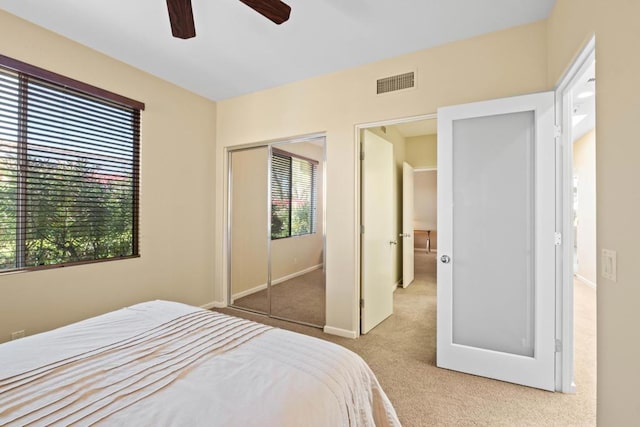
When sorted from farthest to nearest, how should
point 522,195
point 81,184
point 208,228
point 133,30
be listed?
point 208,228 → point 81,184 → point 133,30 → point 522,195

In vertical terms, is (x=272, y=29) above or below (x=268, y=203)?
above

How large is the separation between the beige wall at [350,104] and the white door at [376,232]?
138mm

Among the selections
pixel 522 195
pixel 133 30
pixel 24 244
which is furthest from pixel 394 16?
pixel 24 244

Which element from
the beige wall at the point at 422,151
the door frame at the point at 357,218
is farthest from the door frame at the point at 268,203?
the beige wall at the point at 422,151

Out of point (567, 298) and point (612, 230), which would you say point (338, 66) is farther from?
point (567, 298)

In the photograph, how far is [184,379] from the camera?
107 cm

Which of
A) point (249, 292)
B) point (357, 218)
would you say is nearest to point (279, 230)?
point (249, 292)

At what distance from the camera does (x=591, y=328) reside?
3.04m

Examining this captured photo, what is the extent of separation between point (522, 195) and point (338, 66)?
6.78 feet

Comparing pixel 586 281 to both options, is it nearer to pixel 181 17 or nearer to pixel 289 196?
pixel 289 196

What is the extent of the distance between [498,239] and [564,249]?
1.29 feet

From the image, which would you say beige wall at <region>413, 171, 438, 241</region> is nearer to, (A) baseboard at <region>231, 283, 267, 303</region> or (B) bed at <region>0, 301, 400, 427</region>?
(A) baseboard at <region>231, 283, 267, 303</region>

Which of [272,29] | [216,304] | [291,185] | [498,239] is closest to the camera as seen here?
[498,239]

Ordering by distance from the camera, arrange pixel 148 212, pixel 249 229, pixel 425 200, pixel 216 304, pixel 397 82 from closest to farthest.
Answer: pixel 397 82
pixel 148 212
pixel 249 229
pixel 216 304
pixel 425 200
